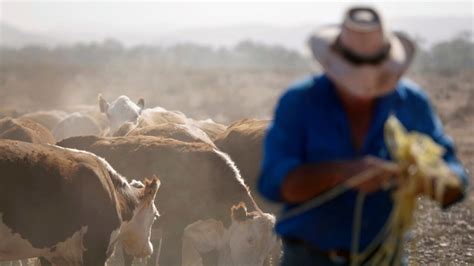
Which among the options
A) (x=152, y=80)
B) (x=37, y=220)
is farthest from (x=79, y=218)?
(x=152, y=80)

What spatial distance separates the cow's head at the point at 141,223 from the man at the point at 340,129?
5.12 meters

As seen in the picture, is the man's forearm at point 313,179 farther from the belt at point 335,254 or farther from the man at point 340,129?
the belt at point 335,254

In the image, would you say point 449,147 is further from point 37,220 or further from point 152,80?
point 152,80

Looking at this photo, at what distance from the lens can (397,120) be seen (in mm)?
4410

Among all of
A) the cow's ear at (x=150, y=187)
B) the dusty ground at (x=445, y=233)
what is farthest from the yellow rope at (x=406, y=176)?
the cow's ear at (x=150, y=187)

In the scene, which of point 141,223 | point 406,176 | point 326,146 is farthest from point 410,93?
point 141,223

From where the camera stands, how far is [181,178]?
11.5 m

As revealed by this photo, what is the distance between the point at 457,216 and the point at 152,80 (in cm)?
5438

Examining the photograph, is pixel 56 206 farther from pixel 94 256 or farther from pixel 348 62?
pixel 348 62

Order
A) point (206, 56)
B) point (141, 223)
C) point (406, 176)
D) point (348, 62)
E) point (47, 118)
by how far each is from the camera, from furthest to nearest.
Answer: point (206, 56), point (47, 118), point (141, 223), point (348, 62), point (406, 176)

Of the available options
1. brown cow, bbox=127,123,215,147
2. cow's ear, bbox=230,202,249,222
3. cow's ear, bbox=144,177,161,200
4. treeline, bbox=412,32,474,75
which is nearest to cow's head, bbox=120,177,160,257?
cow's ear, bbox=144,177,161,200

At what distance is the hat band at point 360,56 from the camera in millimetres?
4301

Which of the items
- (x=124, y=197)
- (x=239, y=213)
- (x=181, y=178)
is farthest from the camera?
(x=181, y=178)

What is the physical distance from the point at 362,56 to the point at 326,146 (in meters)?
0.40
